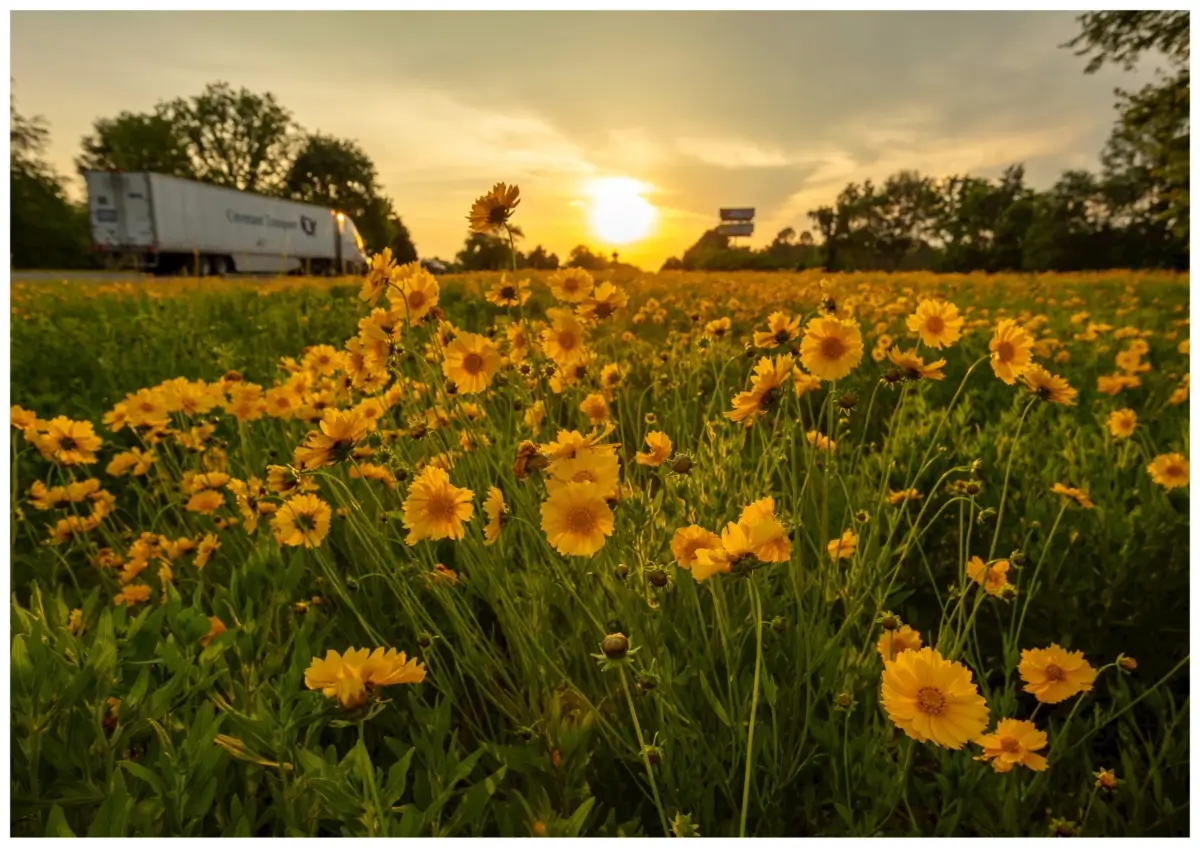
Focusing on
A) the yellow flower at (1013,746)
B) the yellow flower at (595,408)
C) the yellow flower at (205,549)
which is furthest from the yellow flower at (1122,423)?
the yellow flower at (205,549)

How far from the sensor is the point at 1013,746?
973mm

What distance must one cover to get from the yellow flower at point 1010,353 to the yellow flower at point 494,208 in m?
0.91

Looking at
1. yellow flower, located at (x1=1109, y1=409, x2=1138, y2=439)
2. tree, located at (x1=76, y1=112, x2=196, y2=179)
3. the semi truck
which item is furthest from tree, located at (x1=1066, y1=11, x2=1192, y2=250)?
tree, located at (x1=76, y1=112, x2=196, y2=179)

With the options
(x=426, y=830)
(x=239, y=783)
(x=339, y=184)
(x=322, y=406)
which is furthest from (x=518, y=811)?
(x=339, y=184)

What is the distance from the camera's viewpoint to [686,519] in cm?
138


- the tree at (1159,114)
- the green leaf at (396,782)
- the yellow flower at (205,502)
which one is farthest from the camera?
the tree at (1159,114)

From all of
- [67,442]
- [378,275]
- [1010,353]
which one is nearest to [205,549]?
[67,442]

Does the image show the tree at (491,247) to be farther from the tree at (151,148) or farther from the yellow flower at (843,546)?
the tree at (151,148)

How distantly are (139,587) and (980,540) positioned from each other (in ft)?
6.65

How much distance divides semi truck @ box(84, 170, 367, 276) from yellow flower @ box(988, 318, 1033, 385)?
14269mm

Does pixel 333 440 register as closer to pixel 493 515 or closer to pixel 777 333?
pixel 493 515

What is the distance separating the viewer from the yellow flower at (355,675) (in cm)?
83

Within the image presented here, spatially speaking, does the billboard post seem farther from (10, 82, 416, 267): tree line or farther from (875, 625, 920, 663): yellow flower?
(10, 82, 416, 267): tree line

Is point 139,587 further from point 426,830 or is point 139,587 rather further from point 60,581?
point 426,830
